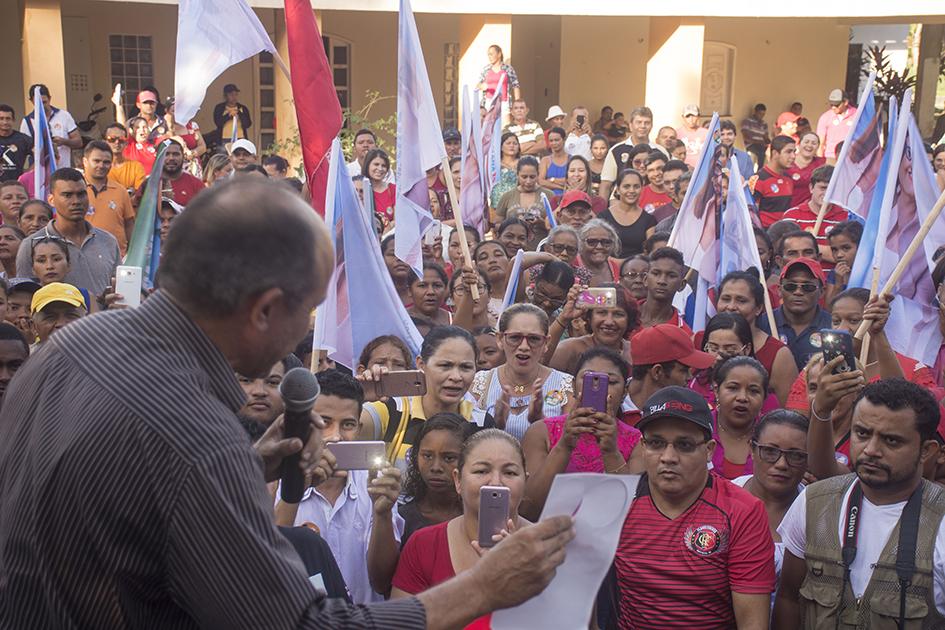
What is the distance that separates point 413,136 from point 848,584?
15.4ft

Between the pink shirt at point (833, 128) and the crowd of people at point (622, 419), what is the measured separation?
26.1ft

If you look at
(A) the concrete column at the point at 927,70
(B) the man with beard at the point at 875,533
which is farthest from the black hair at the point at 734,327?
(A) the concrete column at the point at 927,70

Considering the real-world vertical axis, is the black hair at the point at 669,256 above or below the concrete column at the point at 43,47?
below

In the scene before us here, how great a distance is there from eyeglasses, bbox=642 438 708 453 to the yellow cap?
3.38 metres

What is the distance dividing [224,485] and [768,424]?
10.6 feet

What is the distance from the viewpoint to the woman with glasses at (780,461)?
446 centimetres

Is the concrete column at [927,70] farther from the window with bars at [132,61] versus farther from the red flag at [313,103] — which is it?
the red flag at [313,103]

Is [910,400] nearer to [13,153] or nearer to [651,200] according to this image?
[651,200]

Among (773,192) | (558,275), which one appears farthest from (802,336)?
(773,192)

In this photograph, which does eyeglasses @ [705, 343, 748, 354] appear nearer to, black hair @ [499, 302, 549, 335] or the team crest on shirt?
black hair @ [499, 302, 549, 335]

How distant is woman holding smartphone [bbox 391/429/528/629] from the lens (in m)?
3.82

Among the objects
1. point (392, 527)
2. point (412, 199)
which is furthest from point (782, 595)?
point (412, 199)

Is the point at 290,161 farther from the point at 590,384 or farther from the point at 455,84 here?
the point at 590,384

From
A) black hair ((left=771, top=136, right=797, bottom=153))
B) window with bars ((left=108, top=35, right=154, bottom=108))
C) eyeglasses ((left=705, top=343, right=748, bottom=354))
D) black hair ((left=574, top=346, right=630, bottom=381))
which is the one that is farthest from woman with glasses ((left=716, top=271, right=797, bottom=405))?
window with bars ((left=108, top=35, right=154, bottom=108))
